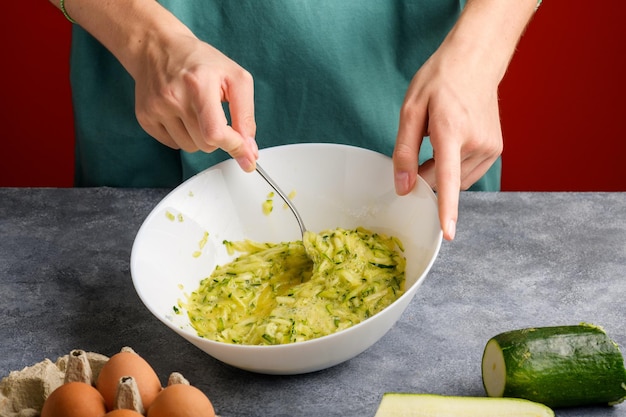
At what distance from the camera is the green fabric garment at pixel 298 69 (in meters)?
2.18

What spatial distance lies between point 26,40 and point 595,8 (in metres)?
2.16

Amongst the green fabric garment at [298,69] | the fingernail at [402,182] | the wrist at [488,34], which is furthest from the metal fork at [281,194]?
the wrist at [488,34]

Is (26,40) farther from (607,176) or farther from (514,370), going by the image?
(514,370)

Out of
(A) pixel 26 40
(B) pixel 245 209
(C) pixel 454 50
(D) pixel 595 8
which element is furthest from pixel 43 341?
(D) pixel 595 8

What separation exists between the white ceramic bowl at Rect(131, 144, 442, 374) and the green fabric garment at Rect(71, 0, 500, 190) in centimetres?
31

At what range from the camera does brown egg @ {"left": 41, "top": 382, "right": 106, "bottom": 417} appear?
128cm

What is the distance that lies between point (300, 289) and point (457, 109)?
460 mm

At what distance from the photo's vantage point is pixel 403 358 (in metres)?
1.68

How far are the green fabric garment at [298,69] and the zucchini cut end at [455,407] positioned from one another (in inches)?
37.7

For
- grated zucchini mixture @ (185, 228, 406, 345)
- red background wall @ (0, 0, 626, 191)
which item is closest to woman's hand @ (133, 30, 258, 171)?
grated zucchini mixture @ (185, 228, 406, 345)

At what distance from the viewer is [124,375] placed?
1353 millimetres

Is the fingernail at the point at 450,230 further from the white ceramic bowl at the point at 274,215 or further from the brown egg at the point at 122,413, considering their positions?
the brown egg at the point at 122,413

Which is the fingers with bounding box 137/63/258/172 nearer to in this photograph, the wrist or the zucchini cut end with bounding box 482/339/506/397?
the wrist

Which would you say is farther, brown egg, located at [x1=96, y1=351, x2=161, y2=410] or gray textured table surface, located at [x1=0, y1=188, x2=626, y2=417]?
gray textured table surface, located at [x1=0, y1=188, x2=626, y2=417]
